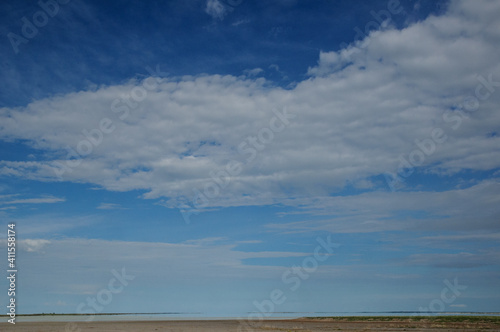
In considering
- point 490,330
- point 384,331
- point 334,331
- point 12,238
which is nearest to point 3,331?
point 12,238

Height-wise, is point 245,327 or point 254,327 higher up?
point 245,327

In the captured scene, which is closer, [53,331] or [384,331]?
[53,331]

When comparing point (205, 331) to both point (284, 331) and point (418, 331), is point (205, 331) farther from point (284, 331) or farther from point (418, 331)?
point (418, 331)

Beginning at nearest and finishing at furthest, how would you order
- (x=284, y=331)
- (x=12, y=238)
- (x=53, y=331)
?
(x=12, y=238), (x=53, y=331), (x=284, y=331)

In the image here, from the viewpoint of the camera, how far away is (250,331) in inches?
2162

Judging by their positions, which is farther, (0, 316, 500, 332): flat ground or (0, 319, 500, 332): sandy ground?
(0, 316, 500, 332): flat ground

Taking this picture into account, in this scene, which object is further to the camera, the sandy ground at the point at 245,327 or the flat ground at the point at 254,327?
the flat ground at the point at 254,327

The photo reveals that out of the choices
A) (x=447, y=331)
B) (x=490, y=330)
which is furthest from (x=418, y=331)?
(x=490, y=330)

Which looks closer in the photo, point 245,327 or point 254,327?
point 254,327

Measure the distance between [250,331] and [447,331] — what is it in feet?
84.7

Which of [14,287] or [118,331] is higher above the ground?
[14,287]

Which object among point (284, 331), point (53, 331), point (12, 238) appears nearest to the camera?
point (12, 238)

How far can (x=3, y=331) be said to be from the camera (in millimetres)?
54219

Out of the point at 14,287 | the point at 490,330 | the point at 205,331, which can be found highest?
the point at 14,287
